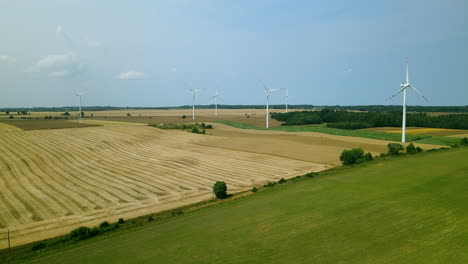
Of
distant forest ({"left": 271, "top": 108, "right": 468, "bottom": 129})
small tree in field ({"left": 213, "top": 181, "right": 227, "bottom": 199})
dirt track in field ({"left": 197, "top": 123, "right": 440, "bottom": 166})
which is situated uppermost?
distant forest ({"left": 271, "top": 108, "right": 468, "bottom": 129})

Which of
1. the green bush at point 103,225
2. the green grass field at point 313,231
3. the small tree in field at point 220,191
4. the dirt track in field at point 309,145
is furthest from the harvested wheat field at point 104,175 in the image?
the green grass field at point 313,231

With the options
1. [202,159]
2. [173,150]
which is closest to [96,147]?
[173,150]

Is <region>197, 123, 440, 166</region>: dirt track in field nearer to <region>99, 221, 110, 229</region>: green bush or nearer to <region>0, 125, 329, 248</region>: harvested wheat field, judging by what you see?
<region>0, 125, 329, 248</region>: harvested wheat field

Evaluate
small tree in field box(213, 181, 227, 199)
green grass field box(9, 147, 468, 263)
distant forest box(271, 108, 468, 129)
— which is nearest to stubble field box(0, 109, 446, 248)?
small tree in field box(213, 181, 227, 199)

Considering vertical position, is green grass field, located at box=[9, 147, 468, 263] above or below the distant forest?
below

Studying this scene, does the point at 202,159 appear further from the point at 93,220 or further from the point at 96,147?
the point at 93,220

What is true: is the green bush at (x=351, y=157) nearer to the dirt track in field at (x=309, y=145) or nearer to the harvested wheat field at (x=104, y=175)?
the dirt track in field at (x=309, y=145)
